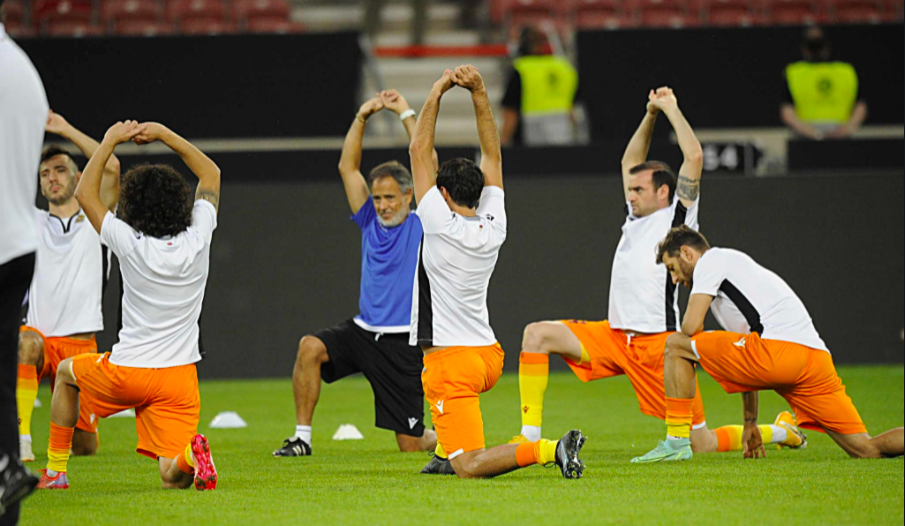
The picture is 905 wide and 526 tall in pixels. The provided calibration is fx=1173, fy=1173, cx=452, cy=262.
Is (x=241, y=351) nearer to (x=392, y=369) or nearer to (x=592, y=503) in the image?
(x=392, y=369)

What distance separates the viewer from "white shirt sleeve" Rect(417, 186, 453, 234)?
5441 millimetres

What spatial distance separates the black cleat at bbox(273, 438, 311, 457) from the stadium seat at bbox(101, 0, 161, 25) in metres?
10.5

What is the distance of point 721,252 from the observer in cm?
634

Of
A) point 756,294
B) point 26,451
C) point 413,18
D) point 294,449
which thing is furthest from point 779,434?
point 413,18

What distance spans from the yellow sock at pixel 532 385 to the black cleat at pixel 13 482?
3.38m

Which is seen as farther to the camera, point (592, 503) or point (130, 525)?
point (592, 503)

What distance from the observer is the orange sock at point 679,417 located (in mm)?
6289

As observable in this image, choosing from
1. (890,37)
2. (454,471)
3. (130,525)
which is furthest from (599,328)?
(890,37)

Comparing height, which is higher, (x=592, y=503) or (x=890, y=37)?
(x=890, y=37)

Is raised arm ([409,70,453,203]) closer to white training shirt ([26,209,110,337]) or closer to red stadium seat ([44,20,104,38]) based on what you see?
white training shirt ([26,209,110,337])

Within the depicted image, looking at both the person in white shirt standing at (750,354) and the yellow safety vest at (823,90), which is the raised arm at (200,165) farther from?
the yellow safety vest at (823,90)

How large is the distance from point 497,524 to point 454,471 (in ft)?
5.00

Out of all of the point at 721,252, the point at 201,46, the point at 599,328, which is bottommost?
the point at 599,328

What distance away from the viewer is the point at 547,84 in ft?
41.3
